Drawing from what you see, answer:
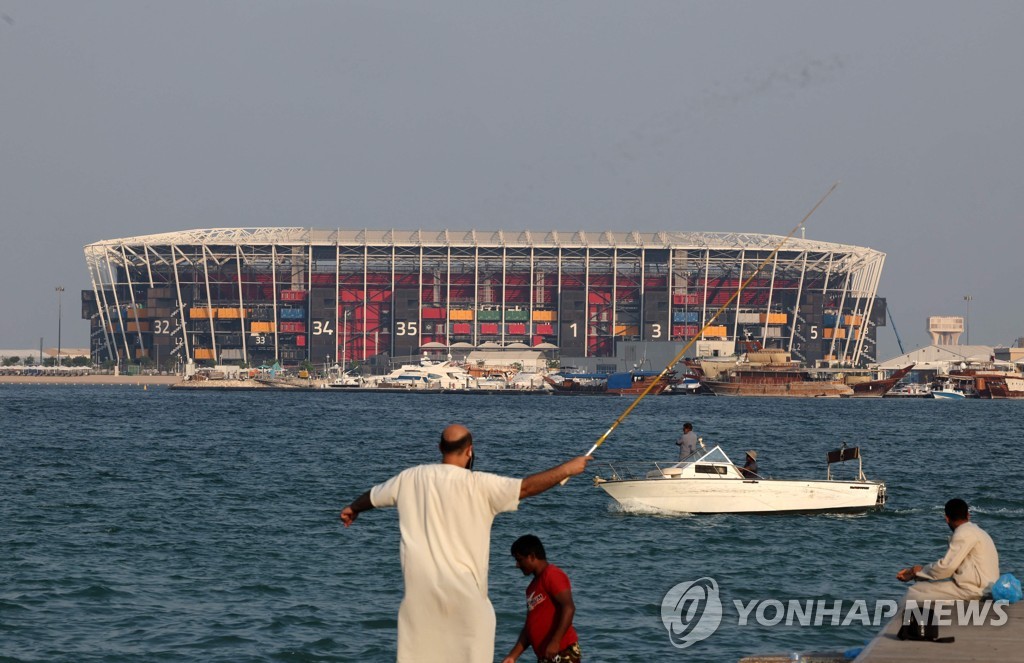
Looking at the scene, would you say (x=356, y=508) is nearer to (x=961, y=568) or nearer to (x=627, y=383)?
(x=961, y=568)

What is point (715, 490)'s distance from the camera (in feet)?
110

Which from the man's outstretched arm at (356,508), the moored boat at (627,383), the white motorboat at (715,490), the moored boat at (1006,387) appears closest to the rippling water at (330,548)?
the white motorboat at (715,490)

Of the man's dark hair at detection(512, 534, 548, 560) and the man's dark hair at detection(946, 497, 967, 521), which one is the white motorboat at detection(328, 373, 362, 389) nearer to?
the man's dark hair at detection(946, 497, 967, 521)

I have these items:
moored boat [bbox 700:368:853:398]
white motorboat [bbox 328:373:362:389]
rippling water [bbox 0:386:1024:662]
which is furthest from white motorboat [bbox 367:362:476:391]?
rippling water [bbox 0:386:1024:662]

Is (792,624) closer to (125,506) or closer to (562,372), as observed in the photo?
(125,506)

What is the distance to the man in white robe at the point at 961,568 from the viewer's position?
44.1ft

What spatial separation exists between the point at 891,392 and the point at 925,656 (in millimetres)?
182252

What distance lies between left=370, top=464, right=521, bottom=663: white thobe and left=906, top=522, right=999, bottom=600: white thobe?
5947 millimetres

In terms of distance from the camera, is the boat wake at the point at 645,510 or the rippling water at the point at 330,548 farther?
the boat wake at the point at 645,510

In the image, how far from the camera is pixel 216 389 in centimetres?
18438
